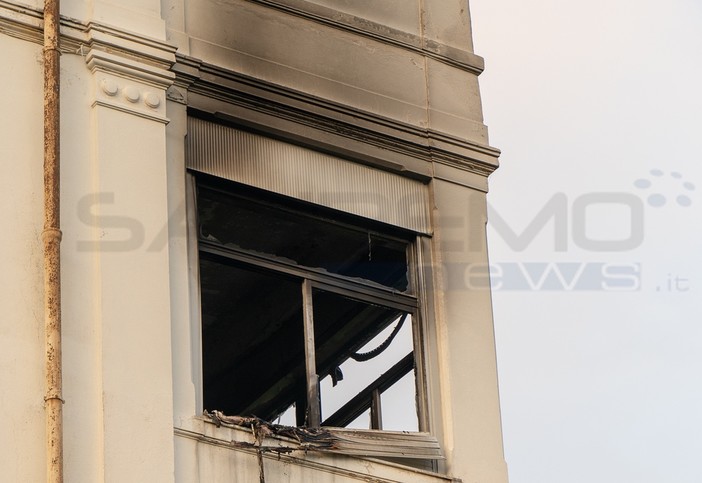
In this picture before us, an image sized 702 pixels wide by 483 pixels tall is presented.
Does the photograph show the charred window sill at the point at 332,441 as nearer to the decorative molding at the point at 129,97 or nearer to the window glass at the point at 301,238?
the window glass at the point at 301,238

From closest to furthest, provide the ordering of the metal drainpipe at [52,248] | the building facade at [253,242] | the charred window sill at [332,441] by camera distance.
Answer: the metal drainpipe at [52,248], the building facade at [253,242], the charred window sill at [332,441]

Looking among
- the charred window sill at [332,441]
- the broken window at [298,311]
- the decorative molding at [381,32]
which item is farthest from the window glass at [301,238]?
the decorative molding at [381,32]

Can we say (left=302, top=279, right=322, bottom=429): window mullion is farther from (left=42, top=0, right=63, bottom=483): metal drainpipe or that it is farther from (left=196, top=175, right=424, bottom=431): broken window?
(left=42, top=0, right=63, bottom=483): metal drainpipe

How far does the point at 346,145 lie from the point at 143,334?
290 centimetres

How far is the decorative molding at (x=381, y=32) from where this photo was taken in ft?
45.0

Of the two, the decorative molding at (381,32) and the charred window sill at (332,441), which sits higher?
the decorative molding at (381,32)

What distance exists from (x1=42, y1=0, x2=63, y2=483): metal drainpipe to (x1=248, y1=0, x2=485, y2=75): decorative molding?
7.62 ft

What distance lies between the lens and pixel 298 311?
12.8 metres

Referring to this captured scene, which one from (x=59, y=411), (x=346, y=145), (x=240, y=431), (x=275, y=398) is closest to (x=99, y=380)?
(x=59, y=411)

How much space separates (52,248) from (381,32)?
428 centimetres

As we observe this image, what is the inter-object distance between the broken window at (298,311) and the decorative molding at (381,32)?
1752 millimetres

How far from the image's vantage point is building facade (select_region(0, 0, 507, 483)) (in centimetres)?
1105

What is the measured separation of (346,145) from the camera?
1338 centimetres

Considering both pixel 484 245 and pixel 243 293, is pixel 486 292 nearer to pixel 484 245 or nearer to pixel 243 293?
pixel 484 245
